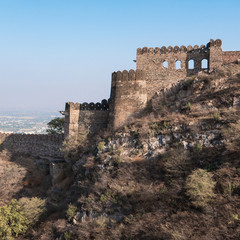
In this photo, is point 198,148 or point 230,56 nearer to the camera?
point 198,148

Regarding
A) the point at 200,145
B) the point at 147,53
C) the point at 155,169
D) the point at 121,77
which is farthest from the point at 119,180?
the point at 147,53

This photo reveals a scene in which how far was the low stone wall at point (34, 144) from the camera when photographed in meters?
27.4

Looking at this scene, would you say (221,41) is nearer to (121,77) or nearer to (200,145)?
(121,77)

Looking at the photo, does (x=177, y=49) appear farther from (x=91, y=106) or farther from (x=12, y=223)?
(x=12, y=223)

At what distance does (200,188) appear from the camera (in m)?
13.2

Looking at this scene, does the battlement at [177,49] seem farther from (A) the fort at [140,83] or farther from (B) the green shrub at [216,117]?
(B) the green shrub at [216,117]

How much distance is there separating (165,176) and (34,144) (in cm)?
1705

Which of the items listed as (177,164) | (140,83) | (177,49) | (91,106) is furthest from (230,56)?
(177,164)

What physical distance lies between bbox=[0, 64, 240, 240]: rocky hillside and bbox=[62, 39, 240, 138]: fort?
127 centimetres

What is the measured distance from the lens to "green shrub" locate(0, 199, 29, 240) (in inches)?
728

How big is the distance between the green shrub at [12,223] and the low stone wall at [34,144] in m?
8.07

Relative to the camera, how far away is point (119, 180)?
55.1 ft

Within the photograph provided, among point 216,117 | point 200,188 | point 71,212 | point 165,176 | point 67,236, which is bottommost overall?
point 67,236

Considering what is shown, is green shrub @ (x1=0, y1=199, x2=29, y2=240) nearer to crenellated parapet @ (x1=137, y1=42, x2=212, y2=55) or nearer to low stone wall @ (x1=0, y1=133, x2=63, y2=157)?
low stone wall @ (x1=0, y1=133, x2=63, y2=157)
